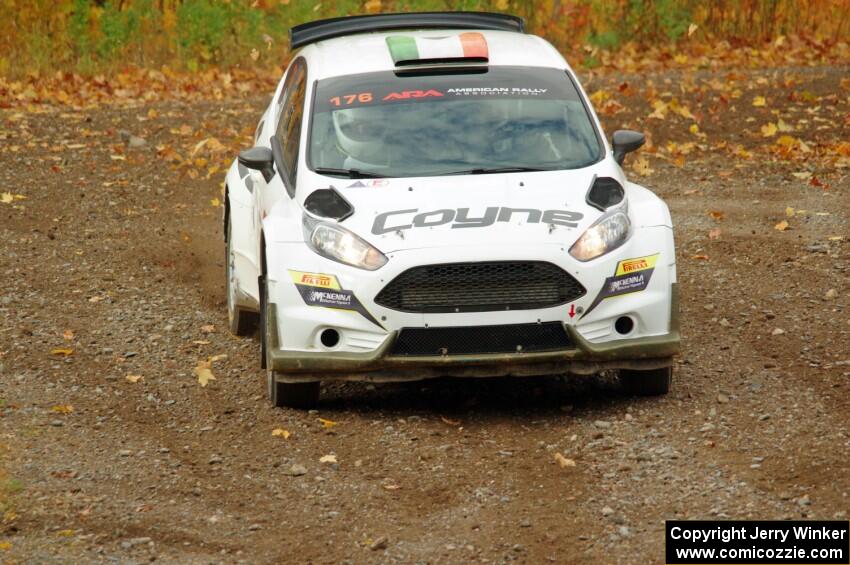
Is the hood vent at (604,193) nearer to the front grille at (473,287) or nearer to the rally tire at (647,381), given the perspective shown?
the front grille at (473,287)

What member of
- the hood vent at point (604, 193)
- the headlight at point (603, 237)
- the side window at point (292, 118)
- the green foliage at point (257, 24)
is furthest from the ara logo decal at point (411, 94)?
the green foliage at point (257, 24)

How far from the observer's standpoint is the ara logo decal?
8.06 metres

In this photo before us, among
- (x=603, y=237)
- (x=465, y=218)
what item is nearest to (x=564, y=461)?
(x=603, y=237)

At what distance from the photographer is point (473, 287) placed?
6.85 m

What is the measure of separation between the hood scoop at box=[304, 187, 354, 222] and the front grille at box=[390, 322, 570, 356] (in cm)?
69

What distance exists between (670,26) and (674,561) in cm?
1853

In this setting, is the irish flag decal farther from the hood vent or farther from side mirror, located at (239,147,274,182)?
the hood vent

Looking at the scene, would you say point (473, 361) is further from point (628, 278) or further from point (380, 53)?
point (380, 53)

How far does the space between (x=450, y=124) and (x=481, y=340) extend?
4.97 feet

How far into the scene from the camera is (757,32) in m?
22.8

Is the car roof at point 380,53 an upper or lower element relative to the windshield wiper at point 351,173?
upper

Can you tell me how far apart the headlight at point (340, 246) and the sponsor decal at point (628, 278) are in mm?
1035

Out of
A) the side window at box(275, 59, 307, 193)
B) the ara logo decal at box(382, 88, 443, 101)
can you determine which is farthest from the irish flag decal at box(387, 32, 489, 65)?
the side window at box(275, 59, 307, 193)

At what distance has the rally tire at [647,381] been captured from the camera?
24.2 ft
